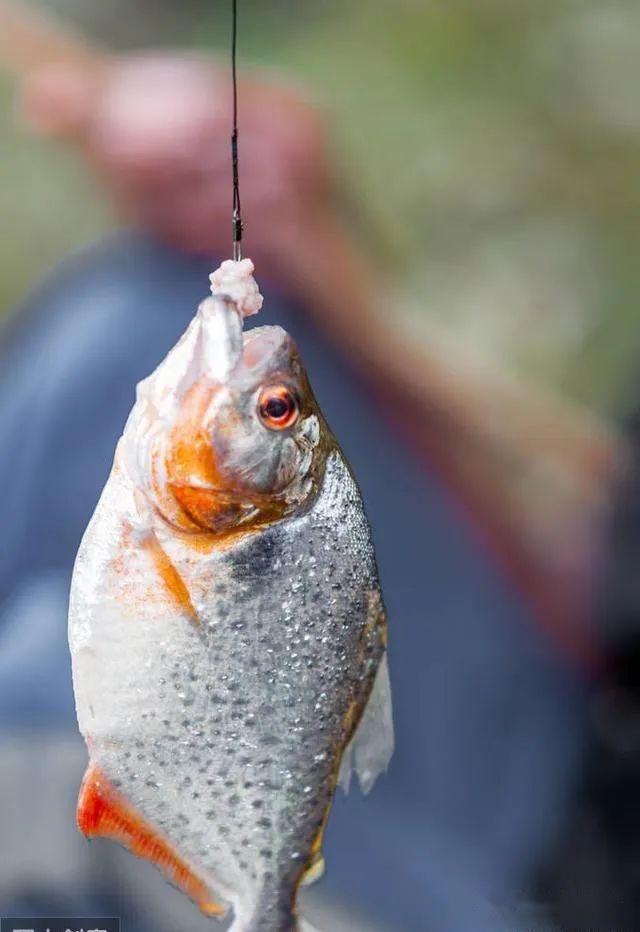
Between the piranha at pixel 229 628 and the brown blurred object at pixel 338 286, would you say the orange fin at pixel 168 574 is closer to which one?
the piranha at pixel 229 628

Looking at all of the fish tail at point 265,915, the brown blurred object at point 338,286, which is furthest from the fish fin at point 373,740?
the brown blurred object at point 338,286

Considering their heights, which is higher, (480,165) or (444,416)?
(480,165)

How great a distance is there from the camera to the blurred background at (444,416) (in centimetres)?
148

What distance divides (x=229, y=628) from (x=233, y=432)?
0.16 m

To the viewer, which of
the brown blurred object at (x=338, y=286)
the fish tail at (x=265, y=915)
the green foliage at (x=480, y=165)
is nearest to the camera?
the fish tail at (x=265, y=915)

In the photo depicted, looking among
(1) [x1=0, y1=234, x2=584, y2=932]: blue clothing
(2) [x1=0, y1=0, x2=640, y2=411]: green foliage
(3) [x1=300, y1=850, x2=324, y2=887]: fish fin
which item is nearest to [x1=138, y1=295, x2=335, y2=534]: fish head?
(3) [x1=300, y1=850, x2=324, y2=887]: fish fin

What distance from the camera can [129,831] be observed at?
0.81m

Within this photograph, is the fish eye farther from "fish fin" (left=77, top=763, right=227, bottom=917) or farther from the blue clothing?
the blue clothing

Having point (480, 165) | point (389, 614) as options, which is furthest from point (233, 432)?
point (480, 165)

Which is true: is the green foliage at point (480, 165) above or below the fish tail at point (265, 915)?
above

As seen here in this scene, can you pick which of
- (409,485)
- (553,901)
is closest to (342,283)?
(409,485)

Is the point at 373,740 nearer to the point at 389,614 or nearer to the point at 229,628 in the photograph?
the point at 229,628

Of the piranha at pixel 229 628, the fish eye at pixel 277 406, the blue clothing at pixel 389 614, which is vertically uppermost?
the fish eye at pixel 277 406

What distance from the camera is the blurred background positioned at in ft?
4.85
